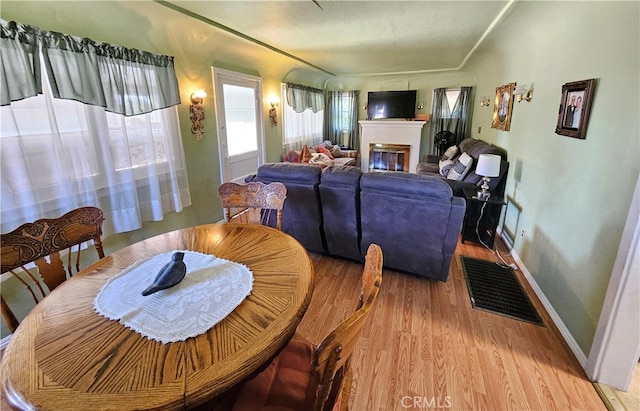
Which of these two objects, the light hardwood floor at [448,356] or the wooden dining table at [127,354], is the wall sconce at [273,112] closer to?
the light hardwood floor at [448,356]

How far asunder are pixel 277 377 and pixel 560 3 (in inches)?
126

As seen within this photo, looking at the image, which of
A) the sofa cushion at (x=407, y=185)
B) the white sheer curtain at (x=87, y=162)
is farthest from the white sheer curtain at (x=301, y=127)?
the sofa cushion at (x=407, y=185)

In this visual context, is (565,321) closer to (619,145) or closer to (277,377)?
(619,145)

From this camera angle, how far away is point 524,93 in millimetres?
3035

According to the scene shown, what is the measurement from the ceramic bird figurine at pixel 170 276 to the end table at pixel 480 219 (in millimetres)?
2834

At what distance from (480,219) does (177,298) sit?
309cm

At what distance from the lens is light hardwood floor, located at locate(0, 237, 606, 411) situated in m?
1.52

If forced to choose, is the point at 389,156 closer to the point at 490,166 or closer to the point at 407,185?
the point at 490,166

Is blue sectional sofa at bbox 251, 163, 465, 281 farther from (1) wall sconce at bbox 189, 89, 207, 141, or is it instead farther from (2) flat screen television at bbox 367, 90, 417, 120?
(2) flat screen television at bbox 367, 90, 417, 120

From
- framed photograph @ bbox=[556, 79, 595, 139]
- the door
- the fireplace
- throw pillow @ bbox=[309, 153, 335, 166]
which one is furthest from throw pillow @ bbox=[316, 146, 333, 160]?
framed photograph @ bbox=[556, 79, 595, 139]

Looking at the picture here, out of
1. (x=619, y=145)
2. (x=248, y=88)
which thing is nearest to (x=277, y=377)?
(x=619, y=145)

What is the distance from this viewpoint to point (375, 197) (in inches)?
91.0

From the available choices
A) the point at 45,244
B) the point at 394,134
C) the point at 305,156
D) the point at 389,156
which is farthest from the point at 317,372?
the point at 389,156

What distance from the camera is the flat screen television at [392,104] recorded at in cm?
661
